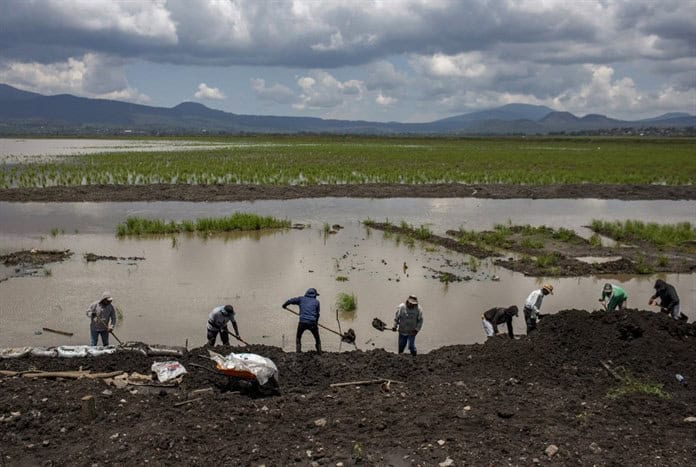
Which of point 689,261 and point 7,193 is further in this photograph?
point 7,193

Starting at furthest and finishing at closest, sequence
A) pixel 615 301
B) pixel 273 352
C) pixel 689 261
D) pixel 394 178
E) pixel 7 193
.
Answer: pixel 394 178 < pixel 7 193 < pixel 689 261 < pixel 615 301 < pixel 273 352

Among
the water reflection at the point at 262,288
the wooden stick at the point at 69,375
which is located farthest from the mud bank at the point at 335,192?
the wooden stick at the point at 69,375

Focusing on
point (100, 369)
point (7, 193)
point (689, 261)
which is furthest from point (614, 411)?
point (7, 193)

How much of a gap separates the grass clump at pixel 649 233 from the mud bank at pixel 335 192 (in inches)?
377

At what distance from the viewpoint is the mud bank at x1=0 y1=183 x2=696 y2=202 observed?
28578 millimetres

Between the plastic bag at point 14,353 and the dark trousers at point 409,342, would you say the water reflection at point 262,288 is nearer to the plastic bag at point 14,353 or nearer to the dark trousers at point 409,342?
the dark trousers at point 409,342

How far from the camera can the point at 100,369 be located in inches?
323

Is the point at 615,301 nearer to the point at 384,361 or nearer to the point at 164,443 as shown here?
the point at 384,361

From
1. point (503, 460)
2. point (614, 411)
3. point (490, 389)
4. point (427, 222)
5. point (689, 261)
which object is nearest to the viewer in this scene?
point (503, 460)

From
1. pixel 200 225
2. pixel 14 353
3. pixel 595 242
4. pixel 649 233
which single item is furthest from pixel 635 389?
pixel 200 225

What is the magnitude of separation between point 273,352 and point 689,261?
13.9 metres

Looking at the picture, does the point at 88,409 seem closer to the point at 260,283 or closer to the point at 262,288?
the point at 262,288

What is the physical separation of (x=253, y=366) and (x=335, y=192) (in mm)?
24030

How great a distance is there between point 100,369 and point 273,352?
256 cm
